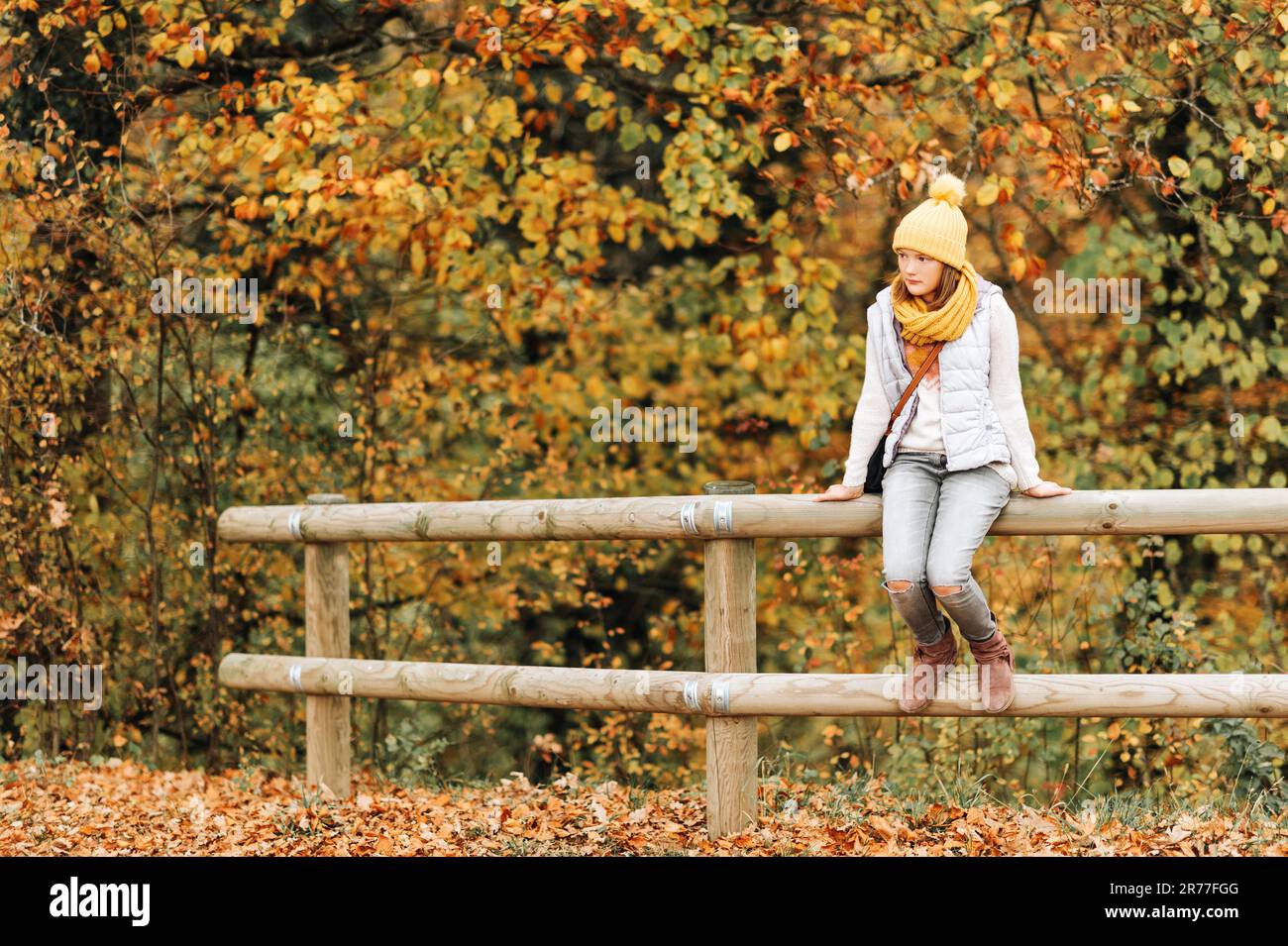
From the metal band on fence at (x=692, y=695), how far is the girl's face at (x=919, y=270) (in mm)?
1744

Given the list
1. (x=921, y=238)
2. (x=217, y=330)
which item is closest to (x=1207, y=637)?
(x=921, y=238)

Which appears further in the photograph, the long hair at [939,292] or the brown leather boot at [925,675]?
the brown leather boot at [925,675]

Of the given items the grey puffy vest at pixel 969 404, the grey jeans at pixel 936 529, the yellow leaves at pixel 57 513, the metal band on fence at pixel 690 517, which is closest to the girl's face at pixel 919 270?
the grey puffy vest at pixel 969 404

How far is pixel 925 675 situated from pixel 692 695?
35.9 inches

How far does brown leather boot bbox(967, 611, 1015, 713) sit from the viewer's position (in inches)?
213

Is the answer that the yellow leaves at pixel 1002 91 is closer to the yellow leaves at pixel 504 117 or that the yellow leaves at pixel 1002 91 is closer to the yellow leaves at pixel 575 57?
the yellow leaves at pixel 575 57

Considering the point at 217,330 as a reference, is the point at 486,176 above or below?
above

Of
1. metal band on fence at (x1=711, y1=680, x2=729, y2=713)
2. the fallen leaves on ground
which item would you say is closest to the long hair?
metal band on fence at (x1=711, y1=680, x2=729, y2=713)

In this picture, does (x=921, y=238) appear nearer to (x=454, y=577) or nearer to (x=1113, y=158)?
(x=1113, y=158)

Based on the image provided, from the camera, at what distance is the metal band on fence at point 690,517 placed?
574cm

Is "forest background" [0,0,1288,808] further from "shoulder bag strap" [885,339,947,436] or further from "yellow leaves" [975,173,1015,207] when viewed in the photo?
"shoulder bag strap" [885,339,947,436]

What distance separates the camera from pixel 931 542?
17.3ft

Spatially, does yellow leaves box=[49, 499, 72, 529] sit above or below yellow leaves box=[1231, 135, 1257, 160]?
below

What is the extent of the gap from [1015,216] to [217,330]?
19.2 feet
